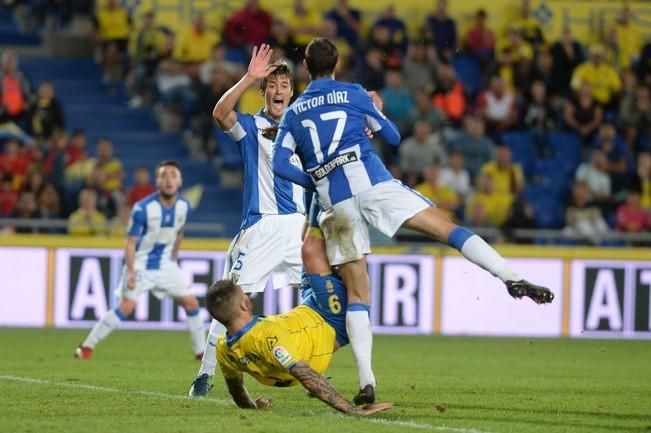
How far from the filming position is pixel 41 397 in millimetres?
9234

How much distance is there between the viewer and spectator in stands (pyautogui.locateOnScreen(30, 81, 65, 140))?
19672 millimetres

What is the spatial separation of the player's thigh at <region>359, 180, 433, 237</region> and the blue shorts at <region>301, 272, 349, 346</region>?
489 mm

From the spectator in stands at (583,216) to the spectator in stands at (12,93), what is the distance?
816 centimetres

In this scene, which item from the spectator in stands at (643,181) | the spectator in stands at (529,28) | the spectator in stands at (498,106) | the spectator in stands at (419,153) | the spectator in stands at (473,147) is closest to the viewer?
the spectator in stands at (419,153)

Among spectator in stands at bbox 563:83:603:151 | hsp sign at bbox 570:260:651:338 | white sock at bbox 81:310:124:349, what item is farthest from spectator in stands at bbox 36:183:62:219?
spectator in stands at bbox 563:83:603:151

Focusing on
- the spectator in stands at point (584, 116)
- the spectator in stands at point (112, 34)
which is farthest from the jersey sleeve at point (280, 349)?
the spectator in stands at point (584, 116)

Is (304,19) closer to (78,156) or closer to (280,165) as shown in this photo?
(78,156)

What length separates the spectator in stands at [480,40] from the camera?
22.6m

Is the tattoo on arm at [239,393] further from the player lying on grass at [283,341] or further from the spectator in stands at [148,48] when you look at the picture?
the spectator in stands at [148,48]

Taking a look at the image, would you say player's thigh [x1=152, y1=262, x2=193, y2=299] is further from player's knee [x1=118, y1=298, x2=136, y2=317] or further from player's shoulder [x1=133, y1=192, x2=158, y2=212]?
player's shoulder [x1=133, y1=192, x2=158, y2=212]

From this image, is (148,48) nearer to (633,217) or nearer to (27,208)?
(27,208)

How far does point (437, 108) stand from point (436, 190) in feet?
6.97

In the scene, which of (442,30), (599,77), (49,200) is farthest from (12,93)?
(599,77)

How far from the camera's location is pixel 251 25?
843 inches
